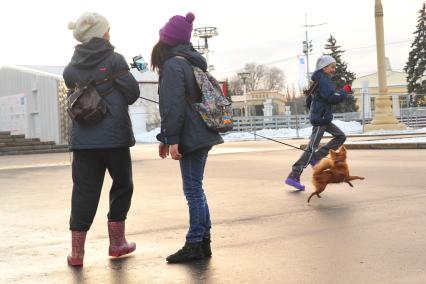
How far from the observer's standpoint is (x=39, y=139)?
3075 cm

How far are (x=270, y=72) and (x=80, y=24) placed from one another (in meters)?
108

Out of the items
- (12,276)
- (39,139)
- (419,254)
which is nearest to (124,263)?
(12,276)

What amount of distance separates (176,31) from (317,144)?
400 centimetres

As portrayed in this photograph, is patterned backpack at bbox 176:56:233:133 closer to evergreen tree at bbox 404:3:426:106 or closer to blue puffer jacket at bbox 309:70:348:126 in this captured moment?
blue puffer jacket at bbox 309:70:348:126

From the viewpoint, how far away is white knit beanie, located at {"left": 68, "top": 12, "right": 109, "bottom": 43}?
14.3ft

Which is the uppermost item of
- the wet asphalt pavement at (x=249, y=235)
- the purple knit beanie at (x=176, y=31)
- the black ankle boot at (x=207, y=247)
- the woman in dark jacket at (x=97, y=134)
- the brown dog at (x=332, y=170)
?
the purple knit beanie at (x=176, y=31)

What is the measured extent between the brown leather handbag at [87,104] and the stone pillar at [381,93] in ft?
78.6

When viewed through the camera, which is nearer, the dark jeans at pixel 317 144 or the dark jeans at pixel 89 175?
the dark jeans at pixel 89 175

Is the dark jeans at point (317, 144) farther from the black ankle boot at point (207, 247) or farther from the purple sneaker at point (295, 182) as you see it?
the black ankle boot at point (207, 247)

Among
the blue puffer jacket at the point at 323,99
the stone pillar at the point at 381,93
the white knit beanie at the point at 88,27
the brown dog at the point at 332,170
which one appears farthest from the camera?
the stone pillar at the point at 381,93

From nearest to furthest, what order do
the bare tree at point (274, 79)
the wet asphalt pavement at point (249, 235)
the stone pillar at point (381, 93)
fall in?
the wet asphalt pavement at point (249, 235) < the stone pillar at point (381, 93) < the bare tree at point (274, 79)

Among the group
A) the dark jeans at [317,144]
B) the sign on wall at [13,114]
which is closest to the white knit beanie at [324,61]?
the dark jeans at [317,144]

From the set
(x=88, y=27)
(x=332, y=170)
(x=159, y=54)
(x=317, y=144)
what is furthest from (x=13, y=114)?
(x=159, y=54)

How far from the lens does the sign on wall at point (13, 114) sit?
31.7m
